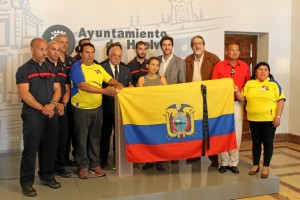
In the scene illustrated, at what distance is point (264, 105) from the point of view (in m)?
3.60

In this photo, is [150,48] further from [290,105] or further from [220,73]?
[290,105]

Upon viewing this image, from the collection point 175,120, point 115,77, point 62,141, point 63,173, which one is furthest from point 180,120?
point 63,173

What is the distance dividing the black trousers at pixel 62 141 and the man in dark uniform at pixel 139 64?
109cm

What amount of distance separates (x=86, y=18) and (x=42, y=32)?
2.26 ft

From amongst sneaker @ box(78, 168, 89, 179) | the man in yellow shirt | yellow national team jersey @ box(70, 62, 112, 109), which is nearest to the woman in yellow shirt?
the man in yellow shirt

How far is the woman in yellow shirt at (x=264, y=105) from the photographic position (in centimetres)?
359

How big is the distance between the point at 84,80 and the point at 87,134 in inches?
23.7

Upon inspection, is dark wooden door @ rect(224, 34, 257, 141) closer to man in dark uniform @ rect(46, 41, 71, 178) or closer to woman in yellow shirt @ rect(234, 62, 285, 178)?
woman in yellow shirt @ rect(234, 62, 285, 178)

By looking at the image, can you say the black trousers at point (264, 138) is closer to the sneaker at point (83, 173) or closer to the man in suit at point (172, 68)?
the man in suit at point (172, 68)

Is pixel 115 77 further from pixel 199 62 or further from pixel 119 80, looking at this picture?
pixel 199 62

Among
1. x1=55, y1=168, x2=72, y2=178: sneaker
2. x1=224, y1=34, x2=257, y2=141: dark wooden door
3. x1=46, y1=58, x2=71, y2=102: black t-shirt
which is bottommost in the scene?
x1=55, y1=168, x2=72, y2=178: sneaker

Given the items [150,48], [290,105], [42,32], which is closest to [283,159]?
[290,105]

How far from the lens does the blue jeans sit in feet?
11.5

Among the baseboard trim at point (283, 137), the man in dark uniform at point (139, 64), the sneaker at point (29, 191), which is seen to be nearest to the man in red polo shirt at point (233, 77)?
the man in dark uniform at point (139, 64)
